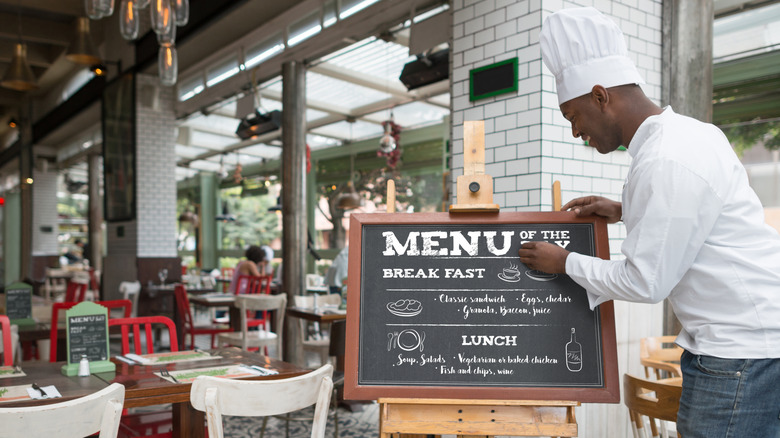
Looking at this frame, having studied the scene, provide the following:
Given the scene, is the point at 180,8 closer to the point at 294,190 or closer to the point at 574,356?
the point at 294,190

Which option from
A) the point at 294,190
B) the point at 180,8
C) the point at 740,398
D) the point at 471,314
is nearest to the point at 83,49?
the point at 180,8

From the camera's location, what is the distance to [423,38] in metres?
5.84

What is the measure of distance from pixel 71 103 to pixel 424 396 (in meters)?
13.1

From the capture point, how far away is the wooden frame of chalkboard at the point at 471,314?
1.83m

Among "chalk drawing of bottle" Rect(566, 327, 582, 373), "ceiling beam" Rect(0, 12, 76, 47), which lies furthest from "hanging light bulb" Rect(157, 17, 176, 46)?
"ceiling beam" Rect(0, 12, 76, 47)

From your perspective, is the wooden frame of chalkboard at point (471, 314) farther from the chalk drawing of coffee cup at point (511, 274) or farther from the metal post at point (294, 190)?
the metal post at point (294, 190)

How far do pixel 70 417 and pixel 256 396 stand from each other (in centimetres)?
55

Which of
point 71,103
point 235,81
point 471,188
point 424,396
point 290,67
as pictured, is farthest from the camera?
point 71,103

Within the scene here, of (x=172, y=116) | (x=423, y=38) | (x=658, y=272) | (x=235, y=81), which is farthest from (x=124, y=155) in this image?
(x=658, y=272)

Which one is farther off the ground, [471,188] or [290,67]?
[290,67]

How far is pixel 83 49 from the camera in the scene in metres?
6.03

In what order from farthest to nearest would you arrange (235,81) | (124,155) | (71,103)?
(71,103) < (124,155) < (235,81)

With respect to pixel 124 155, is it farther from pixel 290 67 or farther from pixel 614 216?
pixel 614 216

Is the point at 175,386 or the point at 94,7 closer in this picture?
the point at 175,386
